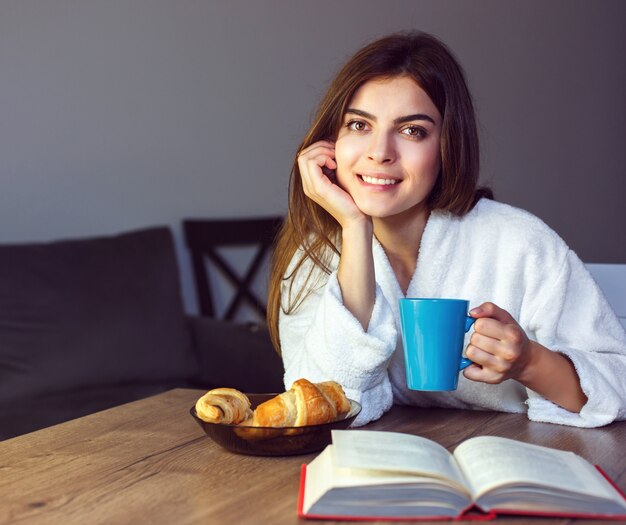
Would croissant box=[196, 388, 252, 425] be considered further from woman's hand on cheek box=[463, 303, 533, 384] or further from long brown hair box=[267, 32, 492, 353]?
long brown hair box=[267, 32, 492, 353]

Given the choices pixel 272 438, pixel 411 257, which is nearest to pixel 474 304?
pixel 411 257

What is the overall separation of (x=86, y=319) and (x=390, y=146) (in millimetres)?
1457

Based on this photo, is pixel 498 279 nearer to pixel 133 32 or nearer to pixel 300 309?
pixel 300 309

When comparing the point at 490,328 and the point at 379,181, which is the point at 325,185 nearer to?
the point at 379,181

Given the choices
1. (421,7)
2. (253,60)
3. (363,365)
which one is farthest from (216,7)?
(363,365)

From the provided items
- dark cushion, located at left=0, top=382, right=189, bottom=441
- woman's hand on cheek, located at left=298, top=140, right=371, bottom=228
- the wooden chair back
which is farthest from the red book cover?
the wooden chair back

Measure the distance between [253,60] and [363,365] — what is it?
7.95 feet

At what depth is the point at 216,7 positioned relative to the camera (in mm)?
3459

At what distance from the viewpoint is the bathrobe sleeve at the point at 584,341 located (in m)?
1.31

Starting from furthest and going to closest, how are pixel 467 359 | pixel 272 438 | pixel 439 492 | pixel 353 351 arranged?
pixel 353 351
pixel 467 359
pixel 272 438
pixel 439 492

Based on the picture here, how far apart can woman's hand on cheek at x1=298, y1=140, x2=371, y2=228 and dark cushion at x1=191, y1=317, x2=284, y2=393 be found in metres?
1.25

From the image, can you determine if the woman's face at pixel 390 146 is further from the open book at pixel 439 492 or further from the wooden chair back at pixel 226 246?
the wooden chair back at pixel 226 246

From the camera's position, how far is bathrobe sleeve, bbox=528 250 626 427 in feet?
4.29

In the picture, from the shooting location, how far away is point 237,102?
3.54 meters
